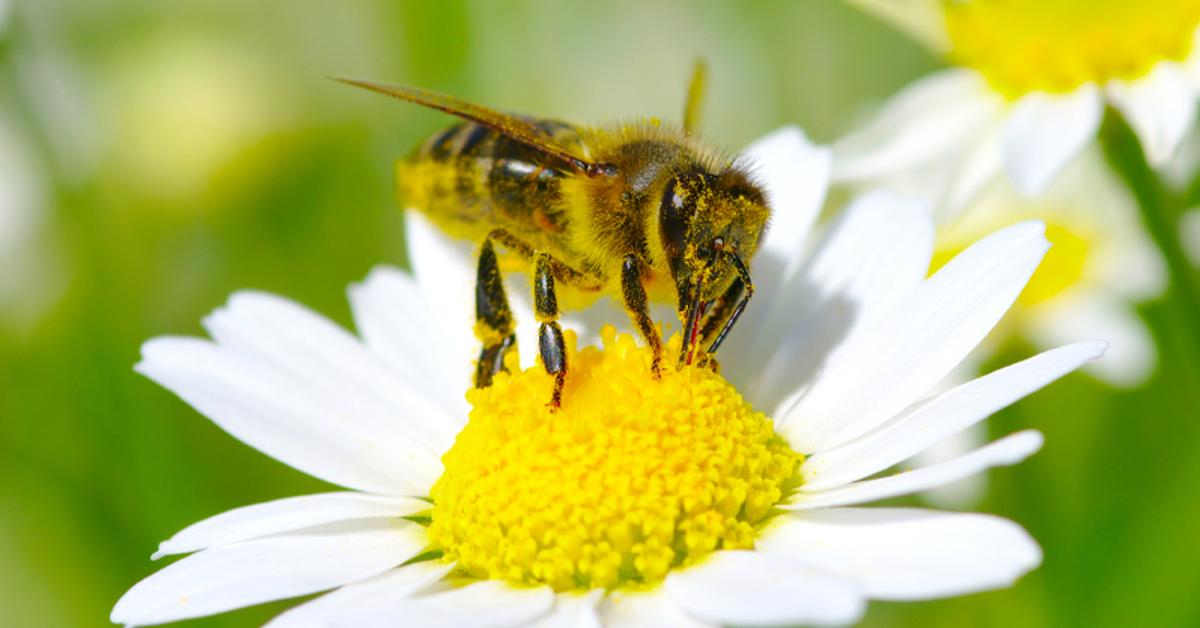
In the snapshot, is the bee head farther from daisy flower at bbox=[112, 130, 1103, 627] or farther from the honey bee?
daisy flower at bbox=[112, 130, 1103, 627]

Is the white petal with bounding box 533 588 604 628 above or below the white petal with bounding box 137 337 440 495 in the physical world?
below

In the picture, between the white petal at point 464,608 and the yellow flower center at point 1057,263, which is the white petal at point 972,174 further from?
the white petal at point 464,608

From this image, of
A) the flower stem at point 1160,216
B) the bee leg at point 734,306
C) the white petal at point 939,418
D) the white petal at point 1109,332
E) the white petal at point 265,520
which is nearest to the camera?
the white petal at point 939,418

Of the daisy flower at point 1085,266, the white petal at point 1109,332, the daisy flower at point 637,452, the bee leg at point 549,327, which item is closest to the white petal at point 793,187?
the daisy flower at point 637,452

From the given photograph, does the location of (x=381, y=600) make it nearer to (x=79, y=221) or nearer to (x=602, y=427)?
(x=602, y=427)

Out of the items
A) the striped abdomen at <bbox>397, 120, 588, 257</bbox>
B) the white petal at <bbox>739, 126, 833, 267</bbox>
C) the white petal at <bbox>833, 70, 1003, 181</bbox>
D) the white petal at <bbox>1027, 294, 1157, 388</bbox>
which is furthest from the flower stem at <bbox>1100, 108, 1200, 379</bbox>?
the striped abdomen at <bbox>397, 120, 588, 257</bbox>

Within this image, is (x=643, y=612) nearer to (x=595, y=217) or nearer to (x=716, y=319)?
(x=716, y=319)

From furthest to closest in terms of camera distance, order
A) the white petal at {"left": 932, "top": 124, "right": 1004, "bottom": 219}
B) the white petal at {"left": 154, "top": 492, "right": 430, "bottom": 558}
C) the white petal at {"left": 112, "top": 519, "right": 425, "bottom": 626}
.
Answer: the white petal at {"left": 932, "top": 124, "right": 1004, "bottom": 219}, the white petal at {"left": 154, "top": 492, "right": 430, "bottom": 558}, the white petal at {"left": 112, "top": 519, "right": 425, "bottom": 626}
